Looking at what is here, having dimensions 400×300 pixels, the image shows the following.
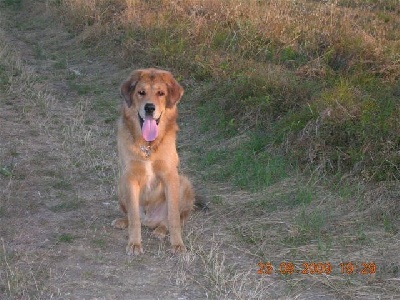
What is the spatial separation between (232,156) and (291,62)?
255cm

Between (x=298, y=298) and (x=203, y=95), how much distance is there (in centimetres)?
539

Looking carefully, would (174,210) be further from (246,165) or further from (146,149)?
(246,165)

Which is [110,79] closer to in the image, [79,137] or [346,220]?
[79,137]

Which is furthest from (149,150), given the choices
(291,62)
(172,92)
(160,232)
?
(291,62)

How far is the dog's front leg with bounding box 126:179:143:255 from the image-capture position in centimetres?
529

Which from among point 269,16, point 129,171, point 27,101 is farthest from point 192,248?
point 269,16

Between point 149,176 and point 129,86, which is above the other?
point 129,86

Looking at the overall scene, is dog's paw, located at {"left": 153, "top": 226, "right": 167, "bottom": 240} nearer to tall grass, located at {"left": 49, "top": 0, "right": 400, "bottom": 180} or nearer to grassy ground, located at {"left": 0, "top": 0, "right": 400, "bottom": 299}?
grassy ground, located at {"left": 0, "top": 0, "right": 400, "bottom": 299}

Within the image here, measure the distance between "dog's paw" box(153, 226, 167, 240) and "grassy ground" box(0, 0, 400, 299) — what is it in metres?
0.11

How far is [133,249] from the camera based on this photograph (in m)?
5.21

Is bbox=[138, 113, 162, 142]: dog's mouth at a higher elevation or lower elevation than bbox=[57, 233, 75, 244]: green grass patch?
higher
